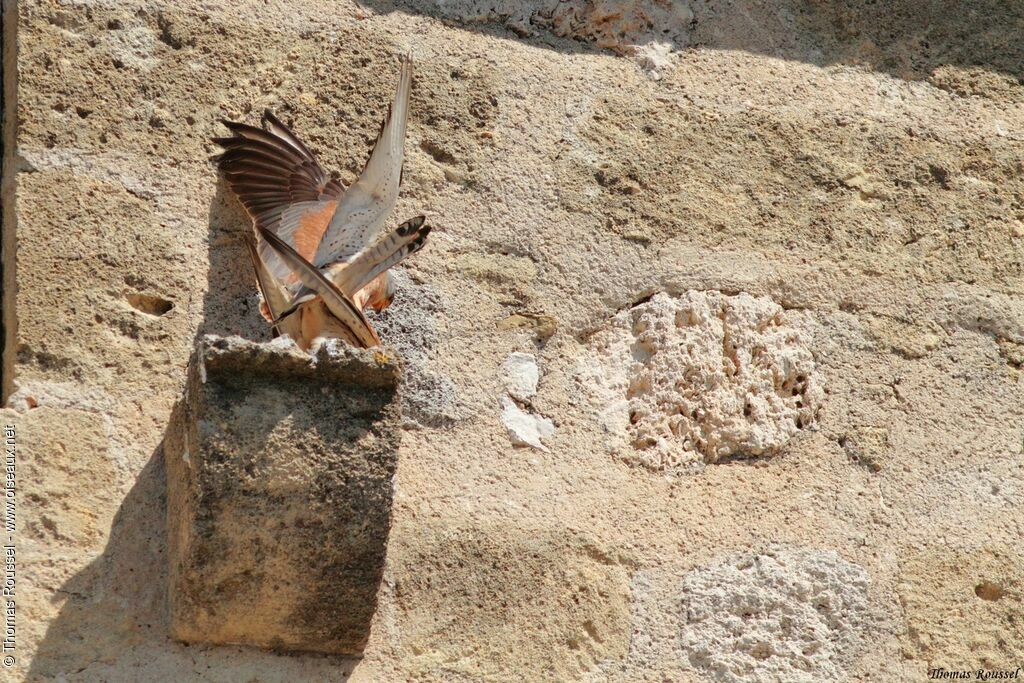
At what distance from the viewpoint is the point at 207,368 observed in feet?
7.26

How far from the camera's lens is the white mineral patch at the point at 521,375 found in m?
2.72

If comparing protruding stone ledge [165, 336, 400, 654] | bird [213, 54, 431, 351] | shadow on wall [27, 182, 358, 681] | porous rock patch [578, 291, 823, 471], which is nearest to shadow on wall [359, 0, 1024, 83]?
bird [213, 54, 431, 351]

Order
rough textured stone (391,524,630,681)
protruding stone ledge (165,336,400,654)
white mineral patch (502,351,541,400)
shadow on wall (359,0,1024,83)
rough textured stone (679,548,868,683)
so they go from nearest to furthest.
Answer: protruding stone ledge (165,336,400,654), rough textured stone (391,524,630,681), rough textured stone (679,548,868,683), white mineral patch (502,351,541,400), shadow on wall (359,0,1024,83)

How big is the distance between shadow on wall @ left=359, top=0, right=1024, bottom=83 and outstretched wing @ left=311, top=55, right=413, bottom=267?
0.51 metres

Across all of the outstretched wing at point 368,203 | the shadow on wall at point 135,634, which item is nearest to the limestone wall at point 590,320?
the shadow on wall at point 135,634

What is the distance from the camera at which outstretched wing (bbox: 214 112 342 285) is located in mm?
2662

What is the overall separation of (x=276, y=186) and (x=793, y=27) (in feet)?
4.06

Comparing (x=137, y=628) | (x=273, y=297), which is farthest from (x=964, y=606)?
(x=137, y=628)

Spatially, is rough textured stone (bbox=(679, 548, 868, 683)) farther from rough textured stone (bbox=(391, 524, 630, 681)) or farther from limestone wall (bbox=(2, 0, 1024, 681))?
rough textured stone (bbox=(391, 524, 630, 681))

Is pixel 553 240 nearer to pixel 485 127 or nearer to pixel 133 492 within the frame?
pixel 485 127

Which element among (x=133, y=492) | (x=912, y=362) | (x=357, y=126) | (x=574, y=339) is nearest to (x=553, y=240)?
(x=574, y=339)

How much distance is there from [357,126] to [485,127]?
10.2 inches

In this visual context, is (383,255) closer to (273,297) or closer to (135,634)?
(273,297)

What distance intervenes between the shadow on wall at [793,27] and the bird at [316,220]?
45 centimetres
